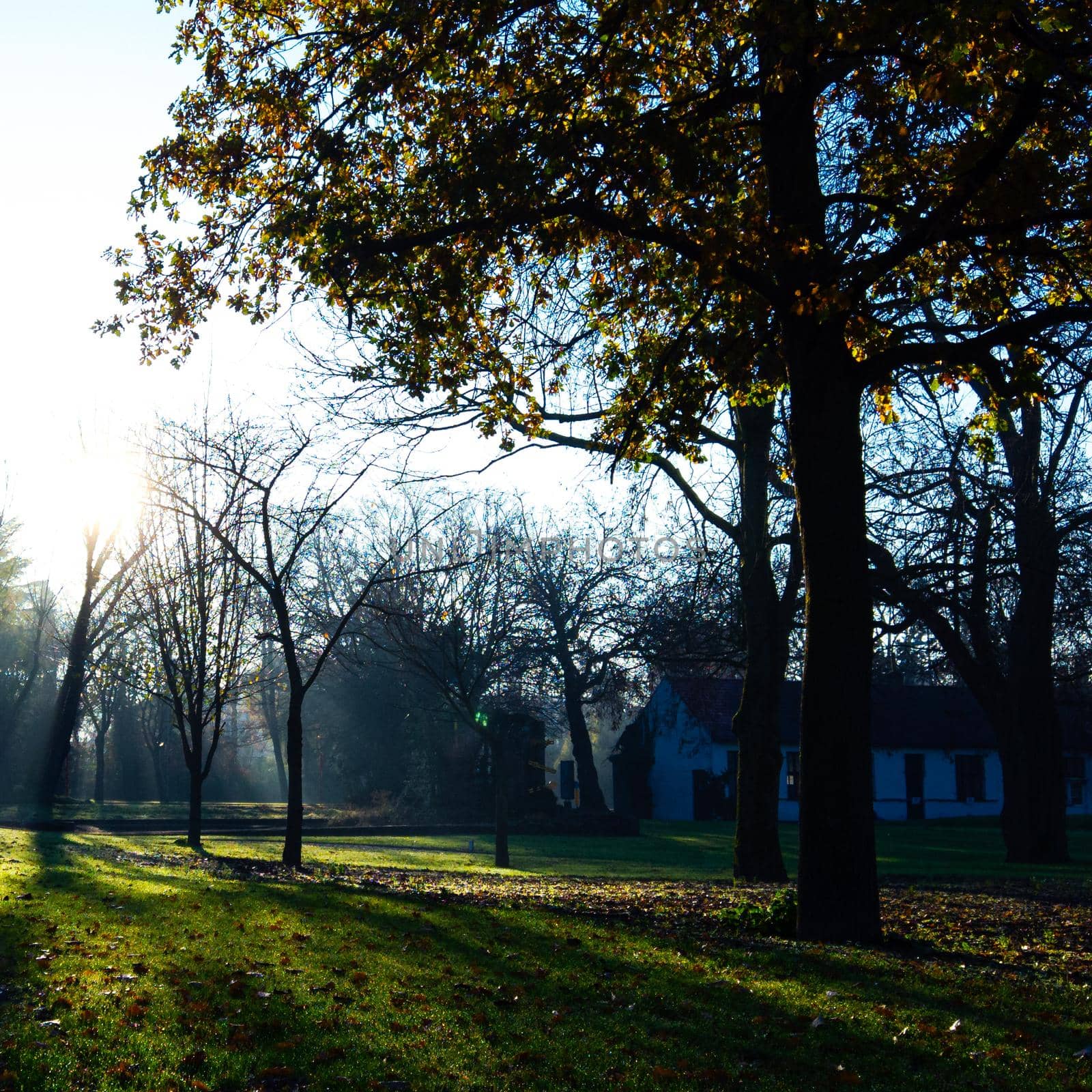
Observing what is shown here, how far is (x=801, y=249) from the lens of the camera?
31.7 feet

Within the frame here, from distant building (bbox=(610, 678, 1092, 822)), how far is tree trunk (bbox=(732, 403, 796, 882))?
106 ft

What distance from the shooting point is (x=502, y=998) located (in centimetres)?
675

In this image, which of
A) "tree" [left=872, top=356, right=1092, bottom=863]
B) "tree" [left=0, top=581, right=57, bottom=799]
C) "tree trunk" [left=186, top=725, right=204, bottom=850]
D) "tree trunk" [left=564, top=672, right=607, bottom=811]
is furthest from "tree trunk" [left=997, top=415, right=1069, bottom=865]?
"tree" [left=0, top=581, right=57, bottom=799]

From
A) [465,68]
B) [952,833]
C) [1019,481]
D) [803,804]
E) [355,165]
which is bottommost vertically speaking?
[952,833]

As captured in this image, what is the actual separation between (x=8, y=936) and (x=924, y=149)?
1068cm

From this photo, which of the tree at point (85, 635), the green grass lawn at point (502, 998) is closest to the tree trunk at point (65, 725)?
the tree at point (85, 635)

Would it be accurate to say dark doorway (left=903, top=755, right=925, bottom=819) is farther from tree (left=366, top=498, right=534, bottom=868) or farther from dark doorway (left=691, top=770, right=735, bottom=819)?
tree (left=366, top=498, right=534, bottom=868)

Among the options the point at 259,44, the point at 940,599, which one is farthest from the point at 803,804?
the point at 940,599

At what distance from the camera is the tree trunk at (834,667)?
9.47 m

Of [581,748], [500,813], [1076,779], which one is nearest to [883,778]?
[1076,779]

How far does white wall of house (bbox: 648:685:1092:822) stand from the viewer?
5234 centimetres

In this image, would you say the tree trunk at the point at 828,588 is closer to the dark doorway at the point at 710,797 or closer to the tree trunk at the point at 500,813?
the tree trunk at the point at 500,813

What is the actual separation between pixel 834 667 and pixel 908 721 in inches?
1860

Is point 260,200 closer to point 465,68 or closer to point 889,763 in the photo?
point 465,68
